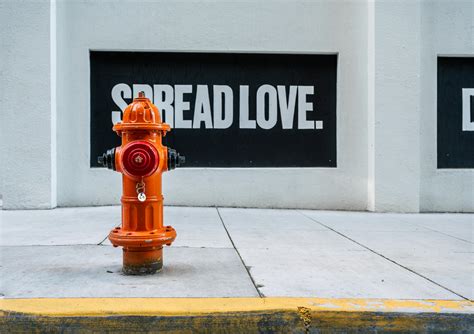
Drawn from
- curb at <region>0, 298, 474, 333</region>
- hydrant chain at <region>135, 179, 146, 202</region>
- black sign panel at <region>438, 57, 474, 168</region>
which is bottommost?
curb at <region>0, 298, 474, 333</region>

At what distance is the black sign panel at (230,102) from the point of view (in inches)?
316

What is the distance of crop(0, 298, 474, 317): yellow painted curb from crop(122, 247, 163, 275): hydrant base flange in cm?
64

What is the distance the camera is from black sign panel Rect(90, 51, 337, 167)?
316 inches

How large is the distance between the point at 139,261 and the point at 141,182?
654mm

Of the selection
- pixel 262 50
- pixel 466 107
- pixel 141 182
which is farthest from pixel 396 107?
pixel 141 182

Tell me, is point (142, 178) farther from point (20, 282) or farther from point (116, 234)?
point (20, 282)

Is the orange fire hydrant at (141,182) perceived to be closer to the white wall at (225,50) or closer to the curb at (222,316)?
the curb at (222,316)

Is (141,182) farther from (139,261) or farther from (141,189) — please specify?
(139,261)

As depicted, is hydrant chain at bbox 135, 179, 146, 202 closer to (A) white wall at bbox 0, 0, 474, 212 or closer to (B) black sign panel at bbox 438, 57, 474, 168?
(A) white wall at bbox 0, 0, 474, 212

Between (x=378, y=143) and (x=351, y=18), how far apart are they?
2281 mm

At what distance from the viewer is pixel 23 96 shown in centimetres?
745

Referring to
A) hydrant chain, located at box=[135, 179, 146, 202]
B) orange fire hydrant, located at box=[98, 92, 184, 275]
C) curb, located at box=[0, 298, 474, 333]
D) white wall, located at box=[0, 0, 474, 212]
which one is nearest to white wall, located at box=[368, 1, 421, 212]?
white wall, located at box=[0, 0, 474, 212]

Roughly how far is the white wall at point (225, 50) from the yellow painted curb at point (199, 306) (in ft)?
16.3

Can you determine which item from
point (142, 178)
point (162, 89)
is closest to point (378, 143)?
point (162, 89)
